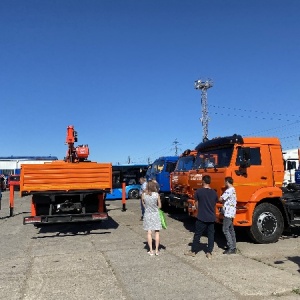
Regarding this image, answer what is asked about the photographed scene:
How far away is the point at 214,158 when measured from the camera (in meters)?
10.5

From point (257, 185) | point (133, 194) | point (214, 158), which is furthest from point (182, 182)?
point (133, 194)

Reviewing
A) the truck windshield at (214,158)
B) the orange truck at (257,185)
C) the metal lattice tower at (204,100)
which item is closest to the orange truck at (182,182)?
the truck windshield at (214,158)

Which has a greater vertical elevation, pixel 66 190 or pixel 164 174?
pixel 164 174

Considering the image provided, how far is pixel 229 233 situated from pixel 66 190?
5148 millimetres

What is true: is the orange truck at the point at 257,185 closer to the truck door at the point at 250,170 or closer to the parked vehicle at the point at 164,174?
the truck door at the point at 250,170

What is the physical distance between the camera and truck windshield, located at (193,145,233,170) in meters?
9.72

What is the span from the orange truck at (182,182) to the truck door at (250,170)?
237cm

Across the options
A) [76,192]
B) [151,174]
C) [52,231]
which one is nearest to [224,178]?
[76,192]

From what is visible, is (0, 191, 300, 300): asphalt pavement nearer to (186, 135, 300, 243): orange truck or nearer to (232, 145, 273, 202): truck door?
(186, 135, 300, 243): orange truck

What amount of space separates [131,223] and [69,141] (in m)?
3.88

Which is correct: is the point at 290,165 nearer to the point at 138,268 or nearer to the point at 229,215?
the point at 229,215

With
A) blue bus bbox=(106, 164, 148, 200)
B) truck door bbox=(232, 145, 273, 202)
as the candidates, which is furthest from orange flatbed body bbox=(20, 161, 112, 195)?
blue bus bbox=(106, 164, 148, 200)

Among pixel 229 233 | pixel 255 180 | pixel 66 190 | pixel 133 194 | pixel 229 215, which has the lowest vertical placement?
pixel 229 233

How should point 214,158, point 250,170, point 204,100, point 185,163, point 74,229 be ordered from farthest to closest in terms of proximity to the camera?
1. point 204,100
2. point 185,163
3. point 74,229
4. point 214,158
5. point 250,170
